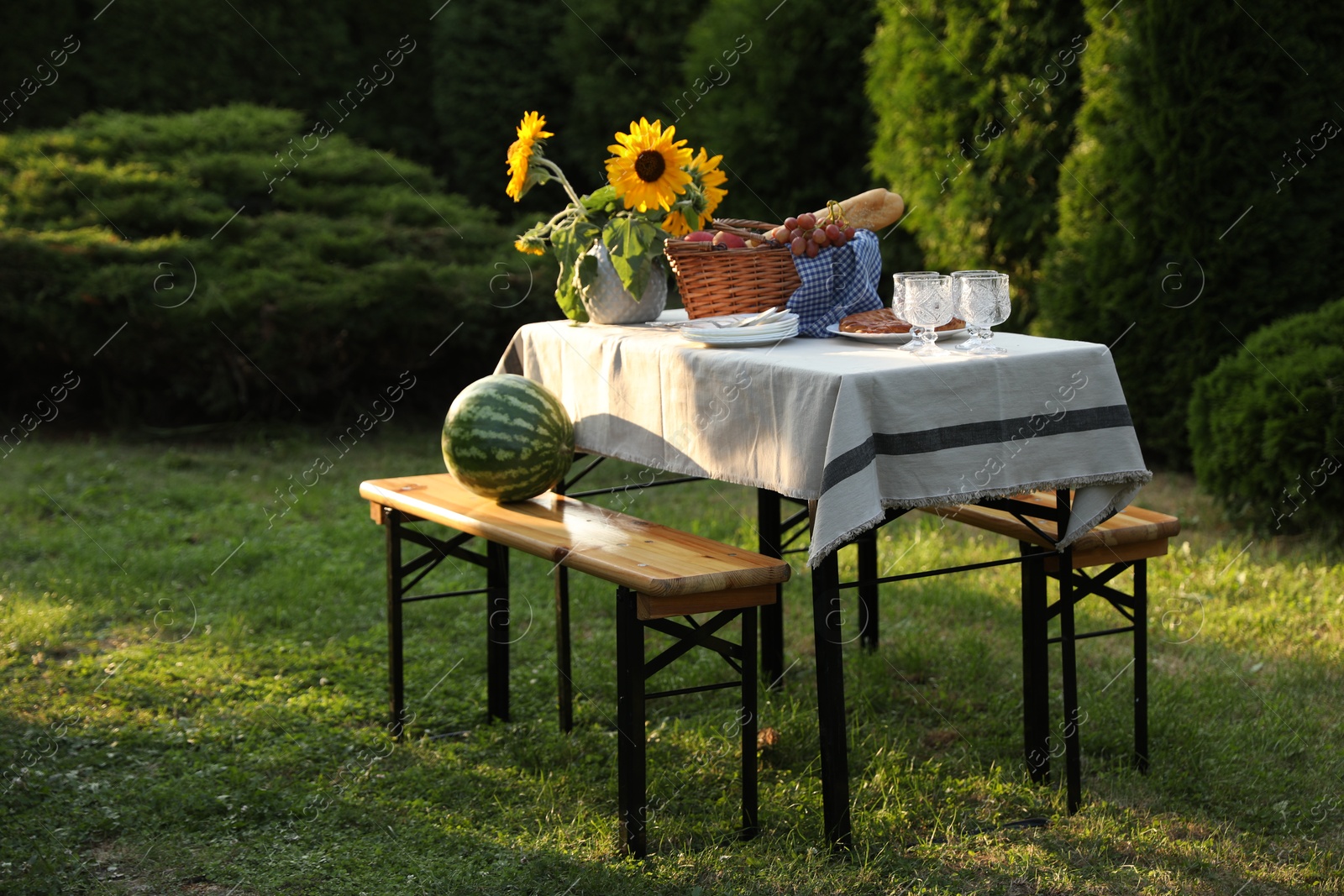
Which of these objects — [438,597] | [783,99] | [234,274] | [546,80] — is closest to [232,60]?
[546,80]

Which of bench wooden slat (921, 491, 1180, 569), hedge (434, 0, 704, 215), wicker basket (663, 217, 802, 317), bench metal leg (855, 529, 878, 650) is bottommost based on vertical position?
bench metal leg (855, 529, 878, 650)

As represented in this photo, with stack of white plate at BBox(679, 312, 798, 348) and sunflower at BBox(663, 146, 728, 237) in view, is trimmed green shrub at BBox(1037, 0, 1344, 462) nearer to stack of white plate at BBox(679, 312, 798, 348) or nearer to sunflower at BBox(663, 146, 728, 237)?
sunflower at BBox(663, 146, 728, 237)

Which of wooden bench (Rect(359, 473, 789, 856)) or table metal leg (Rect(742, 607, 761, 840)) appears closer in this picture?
wooden bench (Rect(359, 473, 789, 856))

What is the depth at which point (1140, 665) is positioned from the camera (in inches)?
150

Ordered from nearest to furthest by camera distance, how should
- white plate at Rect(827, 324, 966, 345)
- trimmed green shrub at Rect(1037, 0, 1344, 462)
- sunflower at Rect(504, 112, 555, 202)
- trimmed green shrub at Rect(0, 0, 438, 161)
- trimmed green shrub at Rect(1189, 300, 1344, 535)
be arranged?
white plate at Rect(827, 324, 966, 345) → sunflower at Rect(504, 112, 555, 202) → trimmed green shrub at Rect(1189, 300, 1344, 535) → trimmed green shrub at Rect(1037, 0, 1344, 462) → trimmed green shrub at Rect(0, 0, 438, 161)

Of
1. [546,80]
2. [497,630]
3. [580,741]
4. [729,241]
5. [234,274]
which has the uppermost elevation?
[546,80]

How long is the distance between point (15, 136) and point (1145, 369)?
7.68m

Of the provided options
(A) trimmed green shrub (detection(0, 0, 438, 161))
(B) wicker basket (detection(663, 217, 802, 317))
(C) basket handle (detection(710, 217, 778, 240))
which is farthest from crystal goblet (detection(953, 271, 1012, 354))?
(A) trimmed green shrub (detection(0, 0, 438, 161))

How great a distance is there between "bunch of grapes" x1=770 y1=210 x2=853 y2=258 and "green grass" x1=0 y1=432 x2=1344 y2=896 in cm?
151

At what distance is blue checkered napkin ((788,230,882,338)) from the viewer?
3668 millimetres

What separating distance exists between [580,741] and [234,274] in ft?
16.7

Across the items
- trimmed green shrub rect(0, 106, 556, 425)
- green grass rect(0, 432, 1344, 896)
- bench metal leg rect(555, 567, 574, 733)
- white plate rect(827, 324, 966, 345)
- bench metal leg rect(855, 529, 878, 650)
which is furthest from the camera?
trimmed green shrub rect(0, 106, 556, 425)

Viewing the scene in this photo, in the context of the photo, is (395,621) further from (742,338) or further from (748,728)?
(742,338)

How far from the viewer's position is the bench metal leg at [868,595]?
4.52 m
